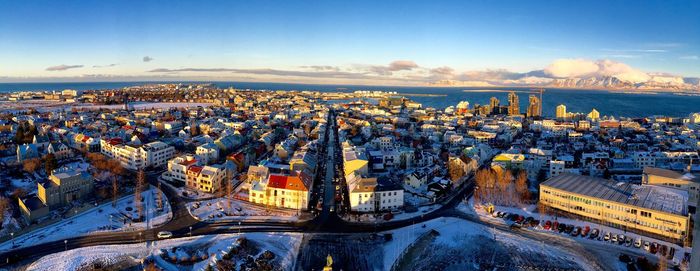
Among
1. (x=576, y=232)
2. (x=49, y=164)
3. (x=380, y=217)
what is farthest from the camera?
(x=49, y=164)

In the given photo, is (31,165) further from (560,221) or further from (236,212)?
(560,221)

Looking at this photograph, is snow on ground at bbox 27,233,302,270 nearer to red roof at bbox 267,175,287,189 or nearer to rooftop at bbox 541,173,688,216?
red roof at bbox 267,175,287,189

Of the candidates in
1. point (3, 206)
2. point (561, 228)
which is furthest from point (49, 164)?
point (561, 228)

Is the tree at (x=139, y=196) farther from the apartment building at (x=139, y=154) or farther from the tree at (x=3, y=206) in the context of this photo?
the tree at (x=3, y=206)

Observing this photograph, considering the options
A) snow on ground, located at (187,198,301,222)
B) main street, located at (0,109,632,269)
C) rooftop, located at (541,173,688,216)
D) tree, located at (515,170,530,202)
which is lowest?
main street, located at (0,109,632,269)

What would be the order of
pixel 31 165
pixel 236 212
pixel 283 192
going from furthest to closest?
pixel 31 165 < pixel 283 192 < pixel 236 212

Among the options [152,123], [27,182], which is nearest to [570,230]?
[27,182]

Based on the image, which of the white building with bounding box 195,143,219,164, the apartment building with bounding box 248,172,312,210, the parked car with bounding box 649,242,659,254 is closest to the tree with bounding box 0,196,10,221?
→ the apartment building with bounding box 248,172,312,210
